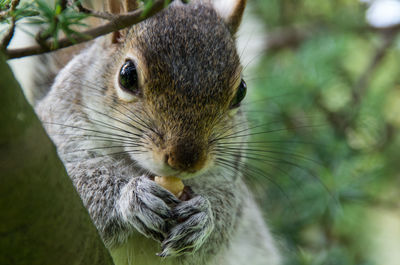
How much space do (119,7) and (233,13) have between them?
0.42m

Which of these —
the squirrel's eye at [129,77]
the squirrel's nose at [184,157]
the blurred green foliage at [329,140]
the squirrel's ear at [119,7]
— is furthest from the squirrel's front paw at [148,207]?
the blurred green foliage at [329,140]

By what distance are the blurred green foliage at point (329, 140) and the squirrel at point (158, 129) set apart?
43cm

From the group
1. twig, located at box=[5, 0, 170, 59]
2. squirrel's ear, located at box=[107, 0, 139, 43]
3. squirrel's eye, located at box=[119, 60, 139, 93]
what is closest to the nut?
squirrel's eye, located at box=[119, 60, 139, 93]

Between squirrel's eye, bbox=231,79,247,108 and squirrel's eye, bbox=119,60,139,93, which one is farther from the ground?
squirrel's eye, bbox=119,60,139,93

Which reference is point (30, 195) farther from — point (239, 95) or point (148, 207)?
point (239, 95)

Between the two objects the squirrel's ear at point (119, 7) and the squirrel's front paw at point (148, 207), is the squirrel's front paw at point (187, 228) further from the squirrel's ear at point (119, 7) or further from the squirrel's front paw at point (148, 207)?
the squirrel's ear at point (119, 7)

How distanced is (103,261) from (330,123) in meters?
1.64

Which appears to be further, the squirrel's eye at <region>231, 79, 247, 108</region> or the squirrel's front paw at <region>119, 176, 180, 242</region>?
the squirrel's eye at <region>231, 79, 247, 108</region>

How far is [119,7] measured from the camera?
1.59m

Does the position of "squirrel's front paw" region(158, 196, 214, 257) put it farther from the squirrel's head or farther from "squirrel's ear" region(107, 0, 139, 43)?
"squirrel's ear" region(107, 0, 139, 43)

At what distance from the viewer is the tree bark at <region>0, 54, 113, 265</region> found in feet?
2.39

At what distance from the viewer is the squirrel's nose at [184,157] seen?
1.26 m

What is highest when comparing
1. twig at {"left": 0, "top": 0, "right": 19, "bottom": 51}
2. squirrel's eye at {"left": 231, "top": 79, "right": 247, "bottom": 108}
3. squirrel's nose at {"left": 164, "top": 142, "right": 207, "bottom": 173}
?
twig at {"left": 0, "top": 0, "right": 19, "bottom": 51}

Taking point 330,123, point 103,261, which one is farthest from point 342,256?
point 103,261
